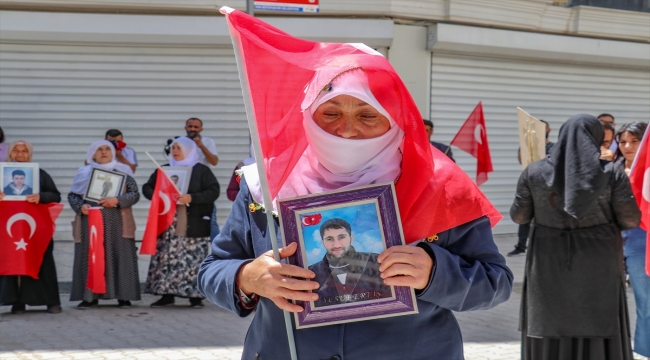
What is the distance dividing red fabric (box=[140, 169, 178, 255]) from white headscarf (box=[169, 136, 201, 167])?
1.06ft

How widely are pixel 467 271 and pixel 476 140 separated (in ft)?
32.0

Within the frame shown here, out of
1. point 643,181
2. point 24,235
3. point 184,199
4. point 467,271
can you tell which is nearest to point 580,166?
point 643,181

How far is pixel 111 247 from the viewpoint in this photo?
9172 mm

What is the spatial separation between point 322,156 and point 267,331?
0.51 meters

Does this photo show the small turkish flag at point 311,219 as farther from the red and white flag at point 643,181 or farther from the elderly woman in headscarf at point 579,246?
the red and white flag at point 643,181

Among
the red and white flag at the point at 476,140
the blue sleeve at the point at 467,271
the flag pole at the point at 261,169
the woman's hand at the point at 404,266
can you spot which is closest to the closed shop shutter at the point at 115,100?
the red and white flag at the point at 476,140

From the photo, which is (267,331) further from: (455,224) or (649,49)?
(649,49)

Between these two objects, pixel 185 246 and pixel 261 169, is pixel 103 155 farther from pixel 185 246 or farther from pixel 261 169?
pixel 261 169

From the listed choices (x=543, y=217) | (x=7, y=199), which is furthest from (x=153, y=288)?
(x=543, y=217)

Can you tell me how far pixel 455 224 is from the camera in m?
2.31

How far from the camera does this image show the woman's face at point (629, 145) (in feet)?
25.0

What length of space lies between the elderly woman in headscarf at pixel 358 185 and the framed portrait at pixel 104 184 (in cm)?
696

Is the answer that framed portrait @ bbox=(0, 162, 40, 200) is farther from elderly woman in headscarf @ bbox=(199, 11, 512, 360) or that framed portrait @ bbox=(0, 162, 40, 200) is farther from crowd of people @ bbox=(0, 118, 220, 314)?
elderly woman in headscarf @ bbox=(199, 11, 512, 360)

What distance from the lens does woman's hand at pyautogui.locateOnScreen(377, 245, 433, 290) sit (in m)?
2.17
